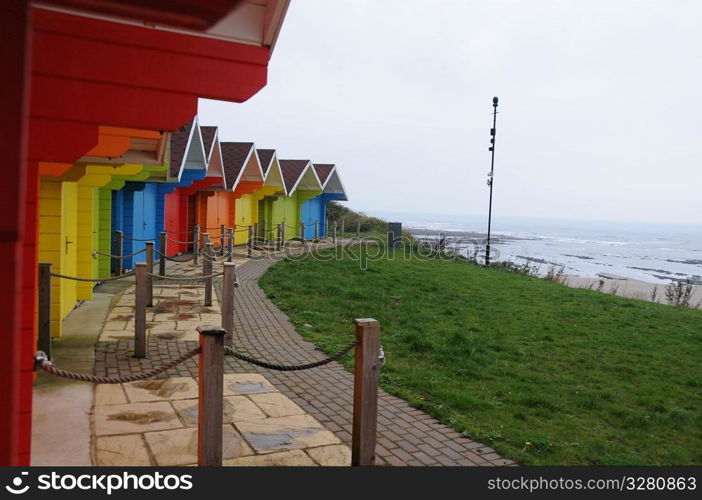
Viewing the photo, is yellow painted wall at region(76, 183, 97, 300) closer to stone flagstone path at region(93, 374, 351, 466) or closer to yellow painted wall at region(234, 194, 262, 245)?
stone flagstone path at region(93, 374, 351, 466)

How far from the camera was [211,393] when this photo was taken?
401 cm

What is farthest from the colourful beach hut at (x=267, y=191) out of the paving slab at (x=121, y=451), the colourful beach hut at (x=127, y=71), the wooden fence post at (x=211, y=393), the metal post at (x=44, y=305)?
the colourful beach hut at (x=127, y=71)

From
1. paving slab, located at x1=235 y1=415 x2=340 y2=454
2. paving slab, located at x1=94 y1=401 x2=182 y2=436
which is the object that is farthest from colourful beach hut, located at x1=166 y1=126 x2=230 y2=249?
paving slab, located at x1=235 y1=415 x2=340 y2=454

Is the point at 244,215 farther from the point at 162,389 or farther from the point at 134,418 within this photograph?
the point at 134,418

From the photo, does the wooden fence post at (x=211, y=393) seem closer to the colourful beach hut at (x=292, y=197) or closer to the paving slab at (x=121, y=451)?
the paving slab at (x=121, y=451)

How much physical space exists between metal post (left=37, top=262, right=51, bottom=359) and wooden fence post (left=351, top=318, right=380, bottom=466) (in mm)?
3957

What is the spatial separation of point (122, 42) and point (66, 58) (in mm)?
293

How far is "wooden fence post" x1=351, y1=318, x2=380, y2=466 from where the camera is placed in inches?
173

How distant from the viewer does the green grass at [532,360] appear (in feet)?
18.5

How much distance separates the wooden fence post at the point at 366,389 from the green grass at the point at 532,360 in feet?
4.47

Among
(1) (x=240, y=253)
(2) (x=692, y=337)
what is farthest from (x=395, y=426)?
(1) (x=240, y=253)

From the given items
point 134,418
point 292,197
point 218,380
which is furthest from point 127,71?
point 292,197

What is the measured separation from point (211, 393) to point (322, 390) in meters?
2.87

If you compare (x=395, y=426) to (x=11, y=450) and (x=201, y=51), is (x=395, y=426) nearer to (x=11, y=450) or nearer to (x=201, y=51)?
(x=201, y=51)
